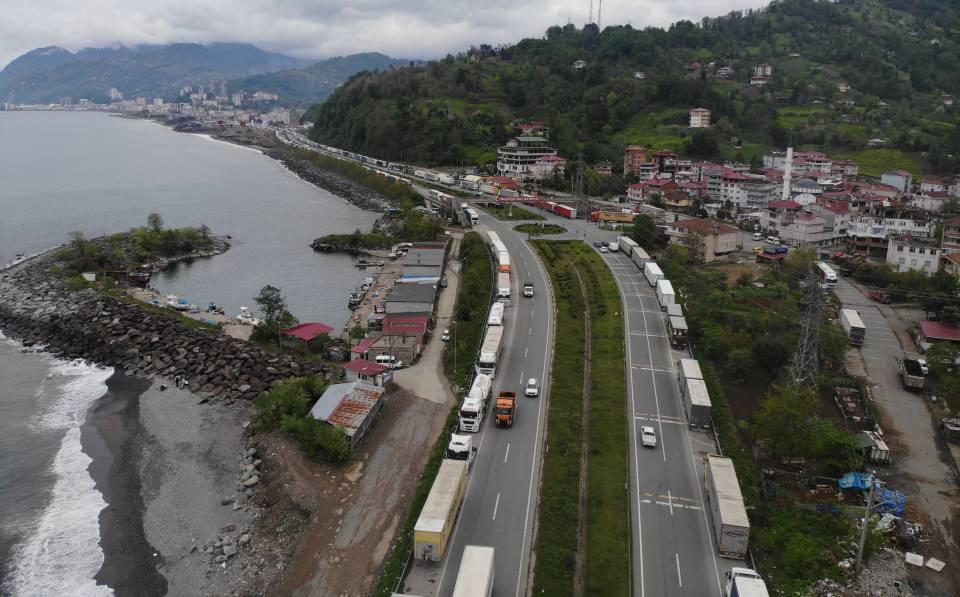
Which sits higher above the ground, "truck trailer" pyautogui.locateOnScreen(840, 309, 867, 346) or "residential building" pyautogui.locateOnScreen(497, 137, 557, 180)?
"residential building" pyautogui.locateOnScreen(497, 137, 557, 180)

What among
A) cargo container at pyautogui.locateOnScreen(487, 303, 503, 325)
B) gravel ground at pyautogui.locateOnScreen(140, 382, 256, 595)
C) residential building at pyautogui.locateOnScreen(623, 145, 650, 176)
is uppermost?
residential building at pyautogui.locateOnScreen(623, 145, 650, 176)

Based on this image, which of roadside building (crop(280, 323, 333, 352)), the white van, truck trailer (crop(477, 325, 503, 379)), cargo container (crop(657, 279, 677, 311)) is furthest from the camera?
cargo container (crop(657, 279, 677, 311))

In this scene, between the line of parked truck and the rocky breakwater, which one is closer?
the line of parked truck

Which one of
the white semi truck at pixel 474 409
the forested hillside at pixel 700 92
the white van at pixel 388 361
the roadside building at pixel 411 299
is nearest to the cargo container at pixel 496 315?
the roadside building at pixel 411 299

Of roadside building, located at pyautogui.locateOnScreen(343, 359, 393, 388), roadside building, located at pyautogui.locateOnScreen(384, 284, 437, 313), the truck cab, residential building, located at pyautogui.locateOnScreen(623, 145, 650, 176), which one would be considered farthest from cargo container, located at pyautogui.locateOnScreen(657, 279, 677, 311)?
residential building, located at pyautogui.locateOnScreen(623, 145, 650, 176)

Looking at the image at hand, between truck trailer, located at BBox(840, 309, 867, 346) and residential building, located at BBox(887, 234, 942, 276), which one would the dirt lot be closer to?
truck trailer, located at BBox(840, 309, 867, 346)

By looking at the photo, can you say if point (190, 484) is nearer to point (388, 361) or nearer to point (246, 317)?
point (388, 361)
